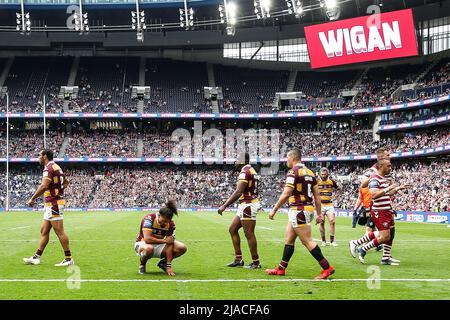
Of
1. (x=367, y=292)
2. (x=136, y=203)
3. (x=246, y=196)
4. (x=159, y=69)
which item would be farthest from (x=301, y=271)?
(x=159, y=69)

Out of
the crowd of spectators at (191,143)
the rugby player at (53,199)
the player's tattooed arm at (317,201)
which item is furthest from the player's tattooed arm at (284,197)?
the crowd of spectators at (191,143)

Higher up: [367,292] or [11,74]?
[11,74]

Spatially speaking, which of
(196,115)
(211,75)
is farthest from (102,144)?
(211,75)

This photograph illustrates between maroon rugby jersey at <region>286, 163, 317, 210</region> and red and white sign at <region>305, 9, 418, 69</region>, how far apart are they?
53.9 meters

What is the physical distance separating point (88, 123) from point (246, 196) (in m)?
68.3

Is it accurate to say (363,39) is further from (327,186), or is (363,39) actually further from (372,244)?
(372,244)

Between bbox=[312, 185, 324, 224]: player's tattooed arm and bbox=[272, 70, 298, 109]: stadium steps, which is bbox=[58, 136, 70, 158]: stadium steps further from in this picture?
bbox=[312, 185, 324, 224]: player's tattooed arm

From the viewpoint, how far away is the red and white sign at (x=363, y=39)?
6225 cm

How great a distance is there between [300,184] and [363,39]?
187ft

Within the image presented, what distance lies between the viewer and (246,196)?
544 inches

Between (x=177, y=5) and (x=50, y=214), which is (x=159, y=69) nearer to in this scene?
(x=177, y=5)

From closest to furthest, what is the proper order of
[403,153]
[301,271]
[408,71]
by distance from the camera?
[301,271] < [403,153] < [408,71]

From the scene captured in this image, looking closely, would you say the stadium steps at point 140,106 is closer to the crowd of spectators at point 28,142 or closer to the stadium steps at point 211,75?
the stadium steps at point 211,75

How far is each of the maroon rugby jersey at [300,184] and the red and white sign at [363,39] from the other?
53.9 meters
